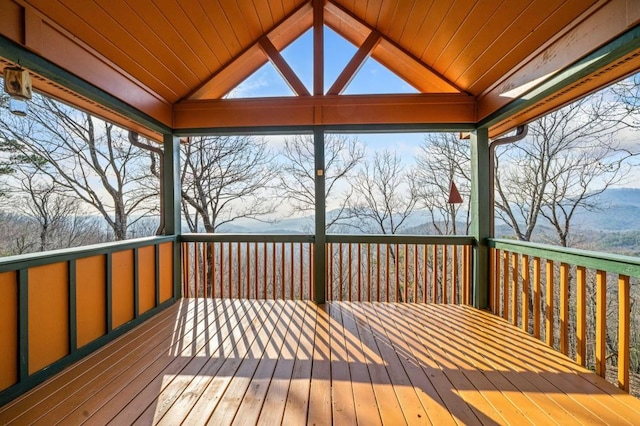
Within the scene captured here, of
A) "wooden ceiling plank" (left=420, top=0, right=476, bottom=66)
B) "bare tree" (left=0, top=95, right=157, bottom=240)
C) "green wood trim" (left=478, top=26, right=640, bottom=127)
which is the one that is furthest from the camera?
"bare tree" (left=0, top=95, right=157, bottom=240)

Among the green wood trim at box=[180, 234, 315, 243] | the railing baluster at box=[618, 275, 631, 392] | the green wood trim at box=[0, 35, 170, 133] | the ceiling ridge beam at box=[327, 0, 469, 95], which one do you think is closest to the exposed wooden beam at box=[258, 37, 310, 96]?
the ceiling ridge beam at box=[327, 0, 469, 95]

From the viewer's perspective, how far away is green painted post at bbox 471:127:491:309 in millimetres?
3461

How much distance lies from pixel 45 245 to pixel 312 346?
6.94m

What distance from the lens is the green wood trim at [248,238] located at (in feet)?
12.5

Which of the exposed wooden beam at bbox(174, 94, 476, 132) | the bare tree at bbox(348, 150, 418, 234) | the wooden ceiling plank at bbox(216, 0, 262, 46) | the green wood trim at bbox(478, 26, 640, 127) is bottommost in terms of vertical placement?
the bare tree at bbox(348, 150, 418, 234)

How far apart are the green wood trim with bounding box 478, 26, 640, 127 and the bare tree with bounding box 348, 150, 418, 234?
4539 mm

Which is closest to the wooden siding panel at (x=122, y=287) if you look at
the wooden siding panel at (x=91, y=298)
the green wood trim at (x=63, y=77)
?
the wooden siding panel at (x=91, y=298)

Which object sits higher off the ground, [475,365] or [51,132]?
[51,132]

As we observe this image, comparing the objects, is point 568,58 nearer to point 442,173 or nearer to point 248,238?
point 248,238

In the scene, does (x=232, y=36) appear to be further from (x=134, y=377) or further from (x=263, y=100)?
(x=134, y=377)

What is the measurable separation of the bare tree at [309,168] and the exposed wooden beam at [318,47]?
13.5 feet

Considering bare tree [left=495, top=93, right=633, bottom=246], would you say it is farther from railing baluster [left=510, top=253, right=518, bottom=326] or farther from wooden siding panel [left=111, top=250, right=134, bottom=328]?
wooden siding panel [left=111, top=250, right=134, bottom=328]

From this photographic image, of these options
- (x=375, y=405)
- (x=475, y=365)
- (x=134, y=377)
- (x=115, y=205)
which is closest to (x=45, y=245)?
(x=115, y=205)

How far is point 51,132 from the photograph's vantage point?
19.5 feet
